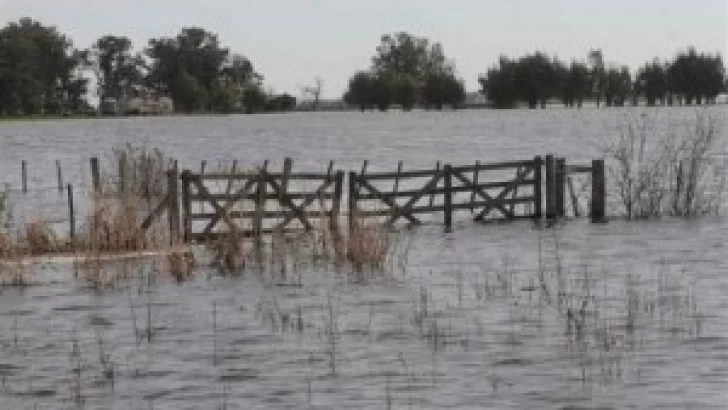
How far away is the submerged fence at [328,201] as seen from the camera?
93.4 ft

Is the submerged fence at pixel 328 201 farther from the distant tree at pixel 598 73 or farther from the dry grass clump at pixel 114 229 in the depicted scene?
the distant tree at pixel 598 73

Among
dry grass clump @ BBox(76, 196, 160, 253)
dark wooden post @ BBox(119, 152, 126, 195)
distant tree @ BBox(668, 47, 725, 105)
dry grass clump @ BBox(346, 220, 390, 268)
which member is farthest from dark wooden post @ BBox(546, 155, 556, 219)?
distant tree @ BBox(668, 47, 725, 105)

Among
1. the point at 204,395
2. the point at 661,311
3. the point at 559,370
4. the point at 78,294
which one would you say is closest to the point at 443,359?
the point at 559,370

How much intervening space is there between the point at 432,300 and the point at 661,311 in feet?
12.8

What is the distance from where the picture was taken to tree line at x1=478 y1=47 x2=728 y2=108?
173 m

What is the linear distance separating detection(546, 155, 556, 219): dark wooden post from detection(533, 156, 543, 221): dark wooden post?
208mm

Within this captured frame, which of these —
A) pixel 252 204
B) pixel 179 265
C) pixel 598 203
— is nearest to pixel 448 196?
pixel 598 203

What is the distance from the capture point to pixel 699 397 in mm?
13914

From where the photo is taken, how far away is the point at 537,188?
115 feet

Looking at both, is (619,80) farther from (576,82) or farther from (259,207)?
Result: (259,207)

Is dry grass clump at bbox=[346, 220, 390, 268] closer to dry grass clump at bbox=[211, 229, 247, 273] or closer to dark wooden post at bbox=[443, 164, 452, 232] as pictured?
dry grass clump at bbox=[211, 229, 247, 273]

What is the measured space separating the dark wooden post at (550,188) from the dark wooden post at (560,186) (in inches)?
4.7

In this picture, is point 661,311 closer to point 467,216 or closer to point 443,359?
point 443,359

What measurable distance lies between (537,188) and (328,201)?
588cm
